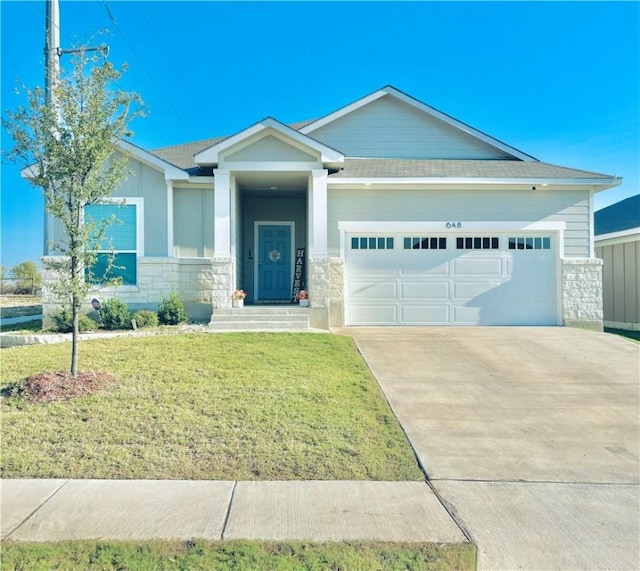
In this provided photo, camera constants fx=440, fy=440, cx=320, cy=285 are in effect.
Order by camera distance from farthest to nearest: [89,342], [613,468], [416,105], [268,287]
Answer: [268,287], [416,105], [89,342], [613,468]

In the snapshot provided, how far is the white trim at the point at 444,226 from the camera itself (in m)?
11.4

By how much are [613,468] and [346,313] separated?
300 inches

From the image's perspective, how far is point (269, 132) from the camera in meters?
10.8

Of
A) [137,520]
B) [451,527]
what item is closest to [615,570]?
[451,527]

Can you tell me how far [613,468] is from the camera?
4.29 meters

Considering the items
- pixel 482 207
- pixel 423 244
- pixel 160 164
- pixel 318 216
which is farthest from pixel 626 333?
pixel 160 164

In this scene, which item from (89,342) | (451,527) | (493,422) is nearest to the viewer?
(451,527)

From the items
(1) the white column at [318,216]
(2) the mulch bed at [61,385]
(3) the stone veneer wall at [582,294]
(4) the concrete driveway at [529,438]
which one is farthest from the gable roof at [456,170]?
(2) the mulch bed at [61,385]

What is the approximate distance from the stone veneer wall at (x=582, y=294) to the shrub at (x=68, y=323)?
1163 centimetres

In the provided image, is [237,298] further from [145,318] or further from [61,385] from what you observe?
[61,385]

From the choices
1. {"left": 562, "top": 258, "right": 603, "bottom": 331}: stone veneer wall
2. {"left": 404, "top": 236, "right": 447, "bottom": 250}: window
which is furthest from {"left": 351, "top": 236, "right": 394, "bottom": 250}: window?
{"left": 562, "top": 258, "right": 603, "bottom": 331}: stone veneer wall

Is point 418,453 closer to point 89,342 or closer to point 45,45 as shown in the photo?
point 89,342

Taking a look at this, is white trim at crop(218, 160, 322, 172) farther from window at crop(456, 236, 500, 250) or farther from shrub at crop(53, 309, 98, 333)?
shrub at crop(53, 309, 98, 333)

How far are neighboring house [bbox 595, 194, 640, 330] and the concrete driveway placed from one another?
4930mm
